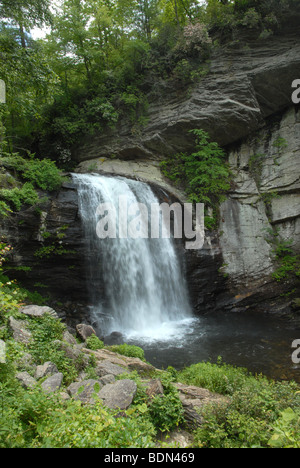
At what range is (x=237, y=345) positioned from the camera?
852 centimetres

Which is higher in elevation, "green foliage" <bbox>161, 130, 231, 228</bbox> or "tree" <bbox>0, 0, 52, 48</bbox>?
"tree" <bbox>0, 0, 52, 48</bbox>

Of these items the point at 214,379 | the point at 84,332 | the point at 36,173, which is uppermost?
the point at 36,173

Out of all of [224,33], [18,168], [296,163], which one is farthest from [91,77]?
[296,163]

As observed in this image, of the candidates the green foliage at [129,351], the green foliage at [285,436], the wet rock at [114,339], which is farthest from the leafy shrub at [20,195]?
the green foliage at [285,436]

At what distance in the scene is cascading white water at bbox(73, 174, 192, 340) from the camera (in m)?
9.95

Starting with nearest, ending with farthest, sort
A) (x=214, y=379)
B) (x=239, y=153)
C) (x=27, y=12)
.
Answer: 1. (x=214, y=379)
2. (x=27, y=12)
3. (x=239, y=153)

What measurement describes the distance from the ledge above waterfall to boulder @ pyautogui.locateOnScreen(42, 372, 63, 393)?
996cm

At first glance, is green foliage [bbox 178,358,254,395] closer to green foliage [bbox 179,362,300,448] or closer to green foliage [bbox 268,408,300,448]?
green foliage [bbox 179,362,300,448]

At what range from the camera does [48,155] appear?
47.2ft

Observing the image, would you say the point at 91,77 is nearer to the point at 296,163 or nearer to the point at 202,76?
the point at 202,76

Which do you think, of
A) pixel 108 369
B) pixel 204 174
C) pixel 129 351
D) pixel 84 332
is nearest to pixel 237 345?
pixel 129 351

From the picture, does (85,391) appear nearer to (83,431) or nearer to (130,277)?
(83,431)

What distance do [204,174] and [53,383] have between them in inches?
A: 446

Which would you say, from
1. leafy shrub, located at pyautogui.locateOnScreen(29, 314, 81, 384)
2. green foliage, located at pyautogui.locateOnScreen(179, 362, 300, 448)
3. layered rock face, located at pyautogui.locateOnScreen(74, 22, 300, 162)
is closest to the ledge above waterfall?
layered rock face, located at pyautogui.locateOnScreen(74, 22, 300, 162)
